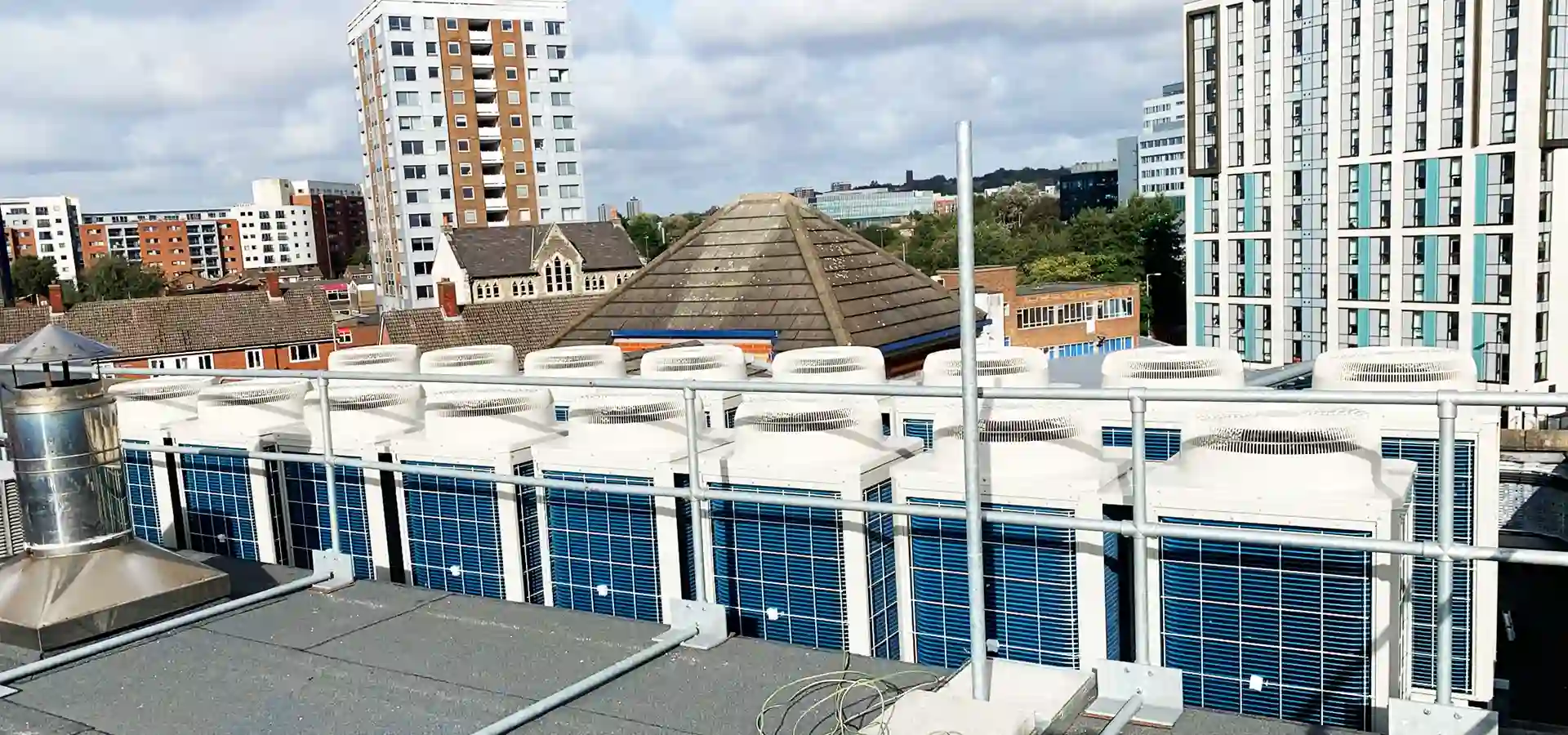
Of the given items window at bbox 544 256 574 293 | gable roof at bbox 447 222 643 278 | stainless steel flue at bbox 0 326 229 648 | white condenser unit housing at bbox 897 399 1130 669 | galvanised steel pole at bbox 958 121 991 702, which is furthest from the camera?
window at bbox 544 256 574 293

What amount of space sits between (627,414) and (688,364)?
2634mm

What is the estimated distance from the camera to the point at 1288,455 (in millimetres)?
5055

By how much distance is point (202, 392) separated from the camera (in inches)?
322

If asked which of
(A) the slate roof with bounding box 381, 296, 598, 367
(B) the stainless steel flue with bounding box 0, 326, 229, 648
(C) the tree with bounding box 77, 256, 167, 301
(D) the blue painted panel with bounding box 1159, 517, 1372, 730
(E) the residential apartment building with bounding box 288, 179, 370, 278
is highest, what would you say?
(E) the residential apartment building with bounding box 288, 179, 370, 278

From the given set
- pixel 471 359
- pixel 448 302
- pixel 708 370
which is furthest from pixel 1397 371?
pixel 448 302

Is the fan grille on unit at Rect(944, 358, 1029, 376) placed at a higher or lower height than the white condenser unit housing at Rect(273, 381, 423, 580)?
higher

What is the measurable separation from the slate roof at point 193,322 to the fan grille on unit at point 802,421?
5299 centimetres

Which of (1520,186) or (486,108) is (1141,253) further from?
(486,108)

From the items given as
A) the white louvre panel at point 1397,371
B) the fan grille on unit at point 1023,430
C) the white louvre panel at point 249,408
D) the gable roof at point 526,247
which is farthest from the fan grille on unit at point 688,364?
the gable roof at point 526,247

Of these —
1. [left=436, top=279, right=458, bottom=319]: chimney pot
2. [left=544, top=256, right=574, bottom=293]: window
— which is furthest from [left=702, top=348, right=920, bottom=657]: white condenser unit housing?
[left=544, top=256, right=574, bottom=293]: window

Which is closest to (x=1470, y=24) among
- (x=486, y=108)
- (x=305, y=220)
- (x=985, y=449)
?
(x=985, y=449)

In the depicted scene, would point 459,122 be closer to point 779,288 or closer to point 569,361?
point 779,288

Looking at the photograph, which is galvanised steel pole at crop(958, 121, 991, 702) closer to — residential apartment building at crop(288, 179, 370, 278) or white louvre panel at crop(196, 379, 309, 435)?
white louvre panel at crop(196, 379, 309, 435)

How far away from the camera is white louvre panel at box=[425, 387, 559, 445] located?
686cm
